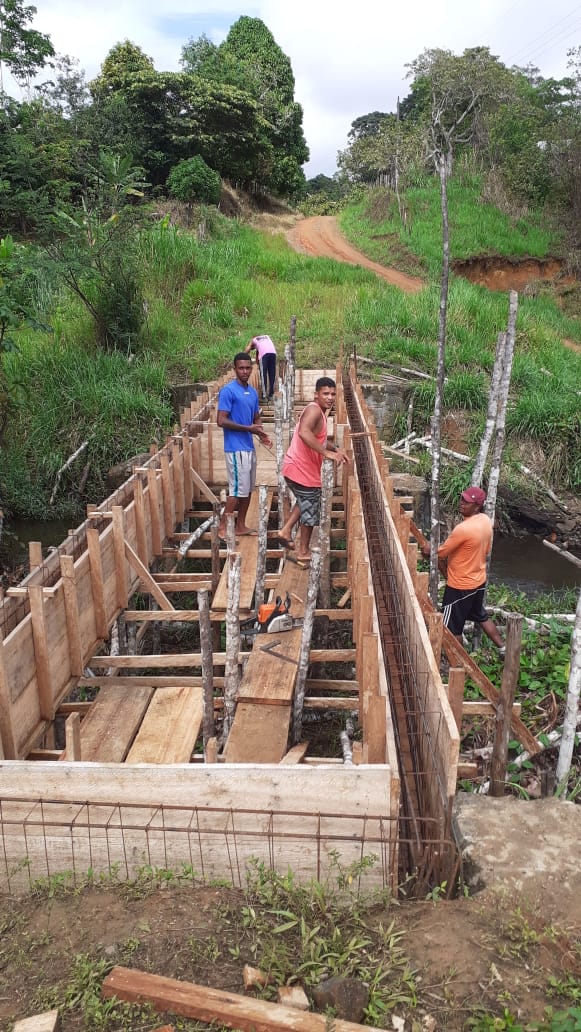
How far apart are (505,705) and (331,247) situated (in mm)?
26813

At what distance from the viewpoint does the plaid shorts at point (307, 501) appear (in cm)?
596

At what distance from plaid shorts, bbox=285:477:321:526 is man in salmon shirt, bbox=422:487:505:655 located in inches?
45.4

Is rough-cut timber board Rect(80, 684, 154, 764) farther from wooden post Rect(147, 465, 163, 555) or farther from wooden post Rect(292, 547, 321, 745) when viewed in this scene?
wooden post Rect(147, 465, 163, 555)

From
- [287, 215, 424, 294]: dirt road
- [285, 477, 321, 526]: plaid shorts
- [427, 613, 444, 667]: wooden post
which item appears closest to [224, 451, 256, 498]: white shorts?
[285, 477, 321, 526]: plaid shorts

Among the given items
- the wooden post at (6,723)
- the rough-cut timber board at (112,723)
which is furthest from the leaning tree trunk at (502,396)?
the wooden post at (6,723)

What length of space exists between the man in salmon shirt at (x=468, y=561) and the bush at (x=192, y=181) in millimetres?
23968

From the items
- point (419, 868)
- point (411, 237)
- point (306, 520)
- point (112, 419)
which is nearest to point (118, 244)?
point (112, 419)

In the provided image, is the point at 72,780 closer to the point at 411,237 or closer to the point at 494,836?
the point at 494,836

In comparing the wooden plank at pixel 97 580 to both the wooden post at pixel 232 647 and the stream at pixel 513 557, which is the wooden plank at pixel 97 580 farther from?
the stream at pixel 513 557

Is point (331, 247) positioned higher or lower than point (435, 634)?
higher

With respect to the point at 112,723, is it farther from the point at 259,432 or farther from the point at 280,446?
the point at 280,446

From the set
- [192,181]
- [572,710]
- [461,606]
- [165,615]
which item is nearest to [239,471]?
[165,615]

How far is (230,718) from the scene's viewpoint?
4.36 m

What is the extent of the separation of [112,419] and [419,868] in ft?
34.5
